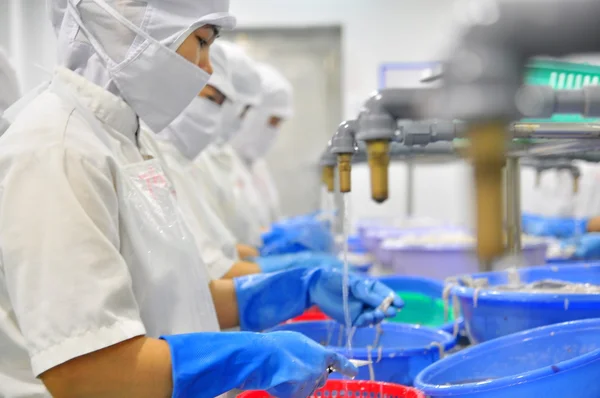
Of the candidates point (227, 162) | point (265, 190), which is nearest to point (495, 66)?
point (227, 162)

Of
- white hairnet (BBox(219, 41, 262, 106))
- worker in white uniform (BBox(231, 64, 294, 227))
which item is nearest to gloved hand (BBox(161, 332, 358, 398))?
white hairnet (BBox(219, 41, 262, 106))

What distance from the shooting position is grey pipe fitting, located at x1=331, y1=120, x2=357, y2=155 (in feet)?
3.01

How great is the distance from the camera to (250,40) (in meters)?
5.27

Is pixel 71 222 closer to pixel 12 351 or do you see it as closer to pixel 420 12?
pixel 12 351

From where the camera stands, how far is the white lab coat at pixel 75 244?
2.60 feet

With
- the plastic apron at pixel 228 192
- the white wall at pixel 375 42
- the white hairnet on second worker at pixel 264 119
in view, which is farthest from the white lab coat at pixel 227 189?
the white wall at pixel 375 42

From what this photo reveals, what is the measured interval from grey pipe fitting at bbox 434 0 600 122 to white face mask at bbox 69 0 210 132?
73cm

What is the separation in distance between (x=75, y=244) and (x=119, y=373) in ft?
0.59

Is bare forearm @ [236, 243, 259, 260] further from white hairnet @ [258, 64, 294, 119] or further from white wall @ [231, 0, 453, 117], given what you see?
white wall @ [231, 0, 453, 117]

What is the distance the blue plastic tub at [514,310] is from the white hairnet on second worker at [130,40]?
647 millimetres

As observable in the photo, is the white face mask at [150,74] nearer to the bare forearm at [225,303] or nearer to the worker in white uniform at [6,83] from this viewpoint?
the worker in white uniform at [6,83]

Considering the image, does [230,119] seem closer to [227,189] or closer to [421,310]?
[227,189]

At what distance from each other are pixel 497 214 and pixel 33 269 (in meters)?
0.60

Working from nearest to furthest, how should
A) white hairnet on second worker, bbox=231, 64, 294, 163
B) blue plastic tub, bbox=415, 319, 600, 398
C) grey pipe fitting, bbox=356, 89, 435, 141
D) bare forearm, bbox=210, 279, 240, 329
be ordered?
grey pipe fitting, bbox=356, 89, 435, 141, blue plastic tub, bbox=415, 319, 600, 398, bare forearm, bbox=210, 279, 240, 329, white hairnet on second worker, bbox=231, 64, 294, 163
